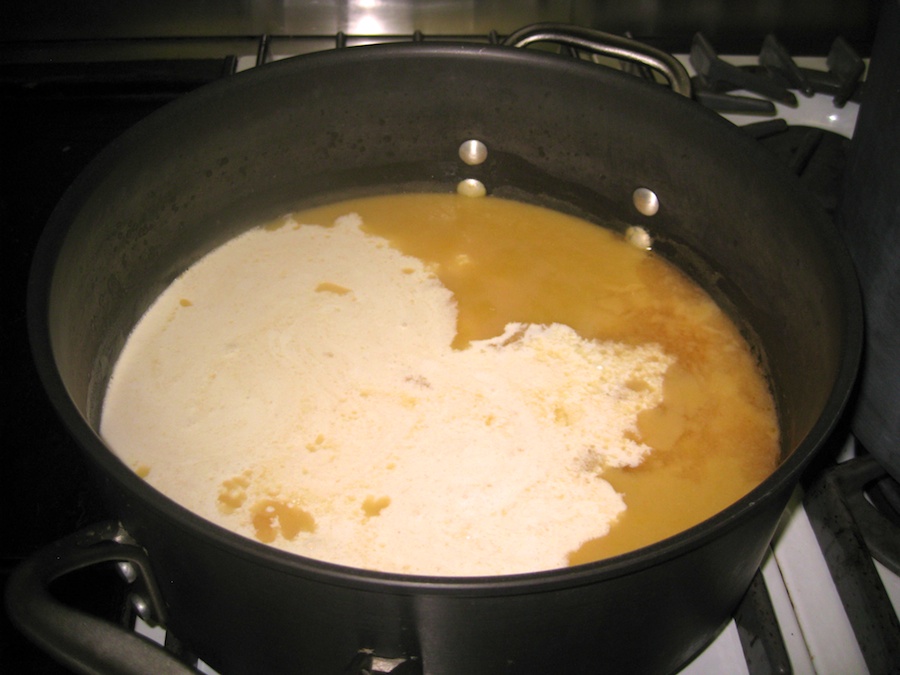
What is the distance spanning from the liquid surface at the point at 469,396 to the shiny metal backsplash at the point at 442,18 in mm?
424

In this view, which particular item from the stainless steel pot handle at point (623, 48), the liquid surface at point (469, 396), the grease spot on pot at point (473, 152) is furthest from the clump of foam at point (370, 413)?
the stainless steel pot handle at point (623, 48)

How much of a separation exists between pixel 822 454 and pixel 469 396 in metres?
0.47

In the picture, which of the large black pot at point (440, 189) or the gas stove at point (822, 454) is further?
the gas stove at point (822, 454)

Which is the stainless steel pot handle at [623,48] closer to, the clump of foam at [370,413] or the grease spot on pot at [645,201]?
the grease spot on pot at [645,201]

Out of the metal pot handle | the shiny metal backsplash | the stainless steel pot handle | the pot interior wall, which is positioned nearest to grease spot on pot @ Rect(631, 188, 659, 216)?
the pot interior wall

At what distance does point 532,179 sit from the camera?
4.81 ft

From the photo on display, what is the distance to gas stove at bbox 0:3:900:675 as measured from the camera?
935 mm

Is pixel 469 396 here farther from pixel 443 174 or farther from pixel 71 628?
pixel 71 628

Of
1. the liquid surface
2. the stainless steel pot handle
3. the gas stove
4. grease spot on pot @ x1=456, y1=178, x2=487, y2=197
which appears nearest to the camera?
the gas stove

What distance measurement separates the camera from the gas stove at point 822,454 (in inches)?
36.8

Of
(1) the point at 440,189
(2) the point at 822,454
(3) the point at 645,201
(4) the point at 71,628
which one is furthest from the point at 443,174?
(4) the point at 71,628

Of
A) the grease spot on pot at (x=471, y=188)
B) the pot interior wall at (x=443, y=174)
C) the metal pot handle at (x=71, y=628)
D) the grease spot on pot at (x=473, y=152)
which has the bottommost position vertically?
the metal pot handle at (x=71, y=628)

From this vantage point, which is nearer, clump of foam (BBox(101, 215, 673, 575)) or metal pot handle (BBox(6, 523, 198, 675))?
metal pot handle (BBox(6, 523, 198, 675))

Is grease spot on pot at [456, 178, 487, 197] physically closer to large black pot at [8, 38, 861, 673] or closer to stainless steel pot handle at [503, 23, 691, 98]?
large black pot at [8, 38, 861, 673]
